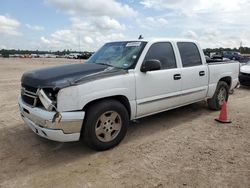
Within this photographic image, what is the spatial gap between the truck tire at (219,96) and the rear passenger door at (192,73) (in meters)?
0.62

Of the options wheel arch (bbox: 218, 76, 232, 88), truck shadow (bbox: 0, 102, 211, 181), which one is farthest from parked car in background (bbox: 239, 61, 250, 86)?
truck shadow (bbox: 0, 102, 211, 181)

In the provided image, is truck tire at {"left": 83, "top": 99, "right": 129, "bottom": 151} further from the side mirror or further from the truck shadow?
the side mirror

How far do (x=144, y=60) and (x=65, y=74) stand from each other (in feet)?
5.01

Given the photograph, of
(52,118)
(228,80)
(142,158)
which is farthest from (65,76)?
(228,80)

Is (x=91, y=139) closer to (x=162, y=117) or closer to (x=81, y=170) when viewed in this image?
(x=81, y=170)

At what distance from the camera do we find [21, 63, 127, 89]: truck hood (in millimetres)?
3868

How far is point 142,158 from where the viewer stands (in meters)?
4.07

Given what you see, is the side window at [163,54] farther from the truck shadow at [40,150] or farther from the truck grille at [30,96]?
the truck grille at [30,96]

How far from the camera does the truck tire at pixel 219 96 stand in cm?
692

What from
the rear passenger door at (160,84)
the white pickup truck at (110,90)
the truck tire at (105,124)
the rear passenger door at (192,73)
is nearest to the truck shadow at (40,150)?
the truck tire at (105,124)

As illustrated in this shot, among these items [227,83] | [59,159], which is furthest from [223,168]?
[227,83]

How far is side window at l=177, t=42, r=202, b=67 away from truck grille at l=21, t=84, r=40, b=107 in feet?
10.5

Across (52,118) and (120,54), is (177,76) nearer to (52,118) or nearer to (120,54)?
(120,54)

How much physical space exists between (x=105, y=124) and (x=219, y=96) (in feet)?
13.2
